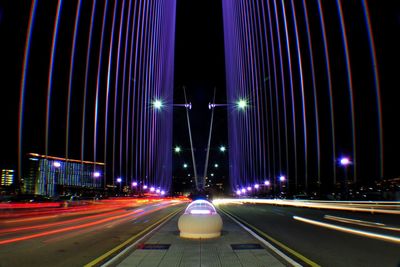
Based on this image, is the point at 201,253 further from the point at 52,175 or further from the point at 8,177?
the point at 52,175

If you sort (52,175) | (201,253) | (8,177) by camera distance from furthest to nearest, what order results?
(52,175) → (8,177) → (201,253)

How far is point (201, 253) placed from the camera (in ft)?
32.0

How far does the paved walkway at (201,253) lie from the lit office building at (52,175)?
371ft

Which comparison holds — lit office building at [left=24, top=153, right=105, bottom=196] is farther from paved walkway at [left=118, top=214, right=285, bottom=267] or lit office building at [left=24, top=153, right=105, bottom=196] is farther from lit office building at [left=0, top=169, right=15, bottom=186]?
paved walkway at [left=118, top=214, right=285, bottom=267]

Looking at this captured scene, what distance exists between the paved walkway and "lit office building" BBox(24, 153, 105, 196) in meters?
113

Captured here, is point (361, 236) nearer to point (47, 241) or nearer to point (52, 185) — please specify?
point (47, 241)

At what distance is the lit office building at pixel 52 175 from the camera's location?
129000mm

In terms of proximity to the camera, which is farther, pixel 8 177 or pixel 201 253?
pixel 8 177

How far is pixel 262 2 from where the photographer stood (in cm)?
3703

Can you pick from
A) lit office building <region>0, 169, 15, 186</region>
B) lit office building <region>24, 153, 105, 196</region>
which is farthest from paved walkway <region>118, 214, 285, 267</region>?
lit office building <region>0, 169, 15, 186</region>

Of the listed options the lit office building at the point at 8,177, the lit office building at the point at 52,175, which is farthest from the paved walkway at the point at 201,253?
the lit office building at the point at 8,177

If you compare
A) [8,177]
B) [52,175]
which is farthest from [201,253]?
[52,175]

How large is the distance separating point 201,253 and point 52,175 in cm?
13643

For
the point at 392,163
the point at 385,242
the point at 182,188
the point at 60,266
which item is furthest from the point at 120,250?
the point at 182,188
